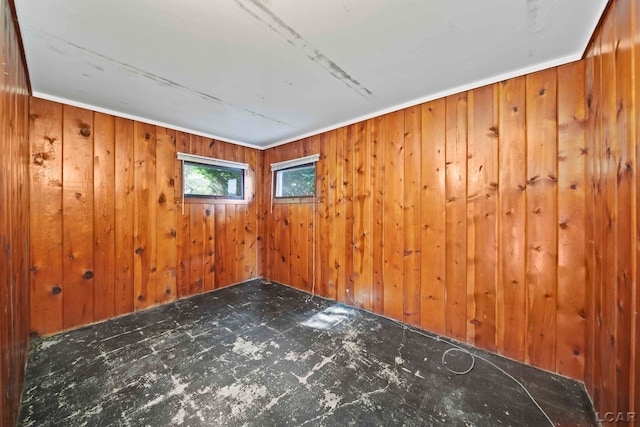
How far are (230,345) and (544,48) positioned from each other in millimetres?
3055

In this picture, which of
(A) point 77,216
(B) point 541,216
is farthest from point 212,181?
(B) point 541,216

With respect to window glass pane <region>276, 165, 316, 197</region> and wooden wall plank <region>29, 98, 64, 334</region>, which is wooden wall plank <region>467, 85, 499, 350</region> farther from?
wooden wall plank <region>29, 98, 64, 334</region>

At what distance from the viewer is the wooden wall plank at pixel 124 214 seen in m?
2.43

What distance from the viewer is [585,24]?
1265 mm

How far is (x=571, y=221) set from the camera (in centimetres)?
155

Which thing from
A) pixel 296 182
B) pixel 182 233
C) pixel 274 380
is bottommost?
pixel 274 380

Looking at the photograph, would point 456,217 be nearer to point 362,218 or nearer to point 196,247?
point 362,218

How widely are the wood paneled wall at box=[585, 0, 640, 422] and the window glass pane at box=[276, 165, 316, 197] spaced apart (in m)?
2.42

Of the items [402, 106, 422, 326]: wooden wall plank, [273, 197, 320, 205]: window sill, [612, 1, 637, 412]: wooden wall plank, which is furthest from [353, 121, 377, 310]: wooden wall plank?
[612, 1, 637, 412]: wooden wall plank

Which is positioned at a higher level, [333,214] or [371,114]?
[371,114]

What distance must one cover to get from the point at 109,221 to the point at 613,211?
12.4 ft

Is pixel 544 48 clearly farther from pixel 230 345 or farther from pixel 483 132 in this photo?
pixel 230 345

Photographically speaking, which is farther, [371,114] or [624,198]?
[371,114]

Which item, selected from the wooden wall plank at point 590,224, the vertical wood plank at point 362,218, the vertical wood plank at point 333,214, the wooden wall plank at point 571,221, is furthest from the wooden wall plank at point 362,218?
the wooden wall plank at point 590,224
